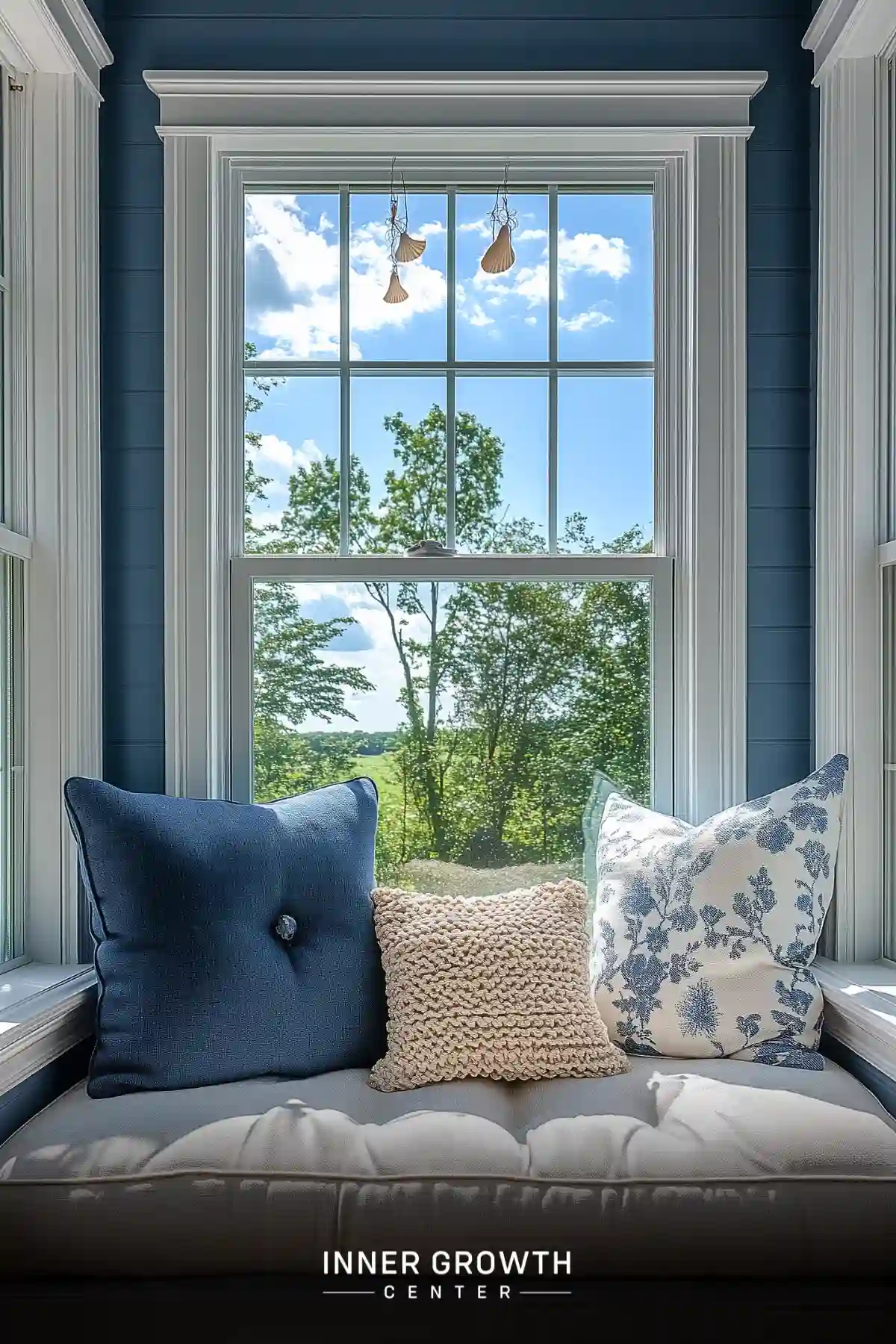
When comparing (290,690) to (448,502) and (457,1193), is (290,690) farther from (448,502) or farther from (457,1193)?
(457,1193)

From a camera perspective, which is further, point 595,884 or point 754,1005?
point 595,884

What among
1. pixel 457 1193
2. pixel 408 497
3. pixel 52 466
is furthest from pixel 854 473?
pixel 52 466

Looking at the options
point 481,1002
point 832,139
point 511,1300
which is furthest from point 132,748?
point 832,139

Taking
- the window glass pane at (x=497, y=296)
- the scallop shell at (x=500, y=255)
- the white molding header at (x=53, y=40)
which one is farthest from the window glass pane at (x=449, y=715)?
the white molding header at (x=53, y=40)

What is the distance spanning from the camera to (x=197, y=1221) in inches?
55.0

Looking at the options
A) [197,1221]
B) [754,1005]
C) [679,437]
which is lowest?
[197,1221]

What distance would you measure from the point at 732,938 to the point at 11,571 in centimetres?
155

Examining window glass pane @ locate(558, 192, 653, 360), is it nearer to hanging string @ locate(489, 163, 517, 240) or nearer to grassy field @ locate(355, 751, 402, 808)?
hanging string @ locate(489, 163, 517, 240)

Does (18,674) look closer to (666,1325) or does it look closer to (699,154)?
(666,1325)

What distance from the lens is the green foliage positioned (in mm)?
2164

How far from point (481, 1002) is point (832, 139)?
5.93 ft

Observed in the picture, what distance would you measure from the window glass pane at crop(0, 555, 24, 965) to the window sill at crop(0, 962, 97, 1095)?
9cm

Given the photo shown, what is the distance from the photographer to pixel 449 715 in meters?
2.17

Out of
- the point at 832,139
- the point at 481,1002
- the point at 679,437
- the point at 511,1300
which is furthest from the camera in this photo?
the point at 679,437
